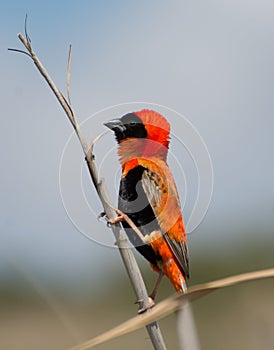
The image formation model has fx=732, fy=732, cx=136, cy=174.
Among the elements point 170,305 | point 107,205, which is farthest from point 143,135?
point 170,305

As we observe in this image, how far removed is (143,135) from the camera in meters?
1.01

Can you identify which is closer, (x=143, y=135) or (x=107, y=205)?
(x=107, y=205)

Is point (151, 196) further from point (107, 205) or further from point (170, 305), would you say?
point (170, 305)

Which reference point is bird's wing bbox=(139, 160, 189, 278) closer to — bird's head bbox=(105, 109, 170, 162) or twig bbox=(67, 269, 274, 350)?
bird's head bbox=(105, 109, 170, 162)

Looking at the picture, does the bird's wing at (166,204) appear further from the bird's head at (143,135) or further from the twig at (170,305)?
the twig at (170,305)

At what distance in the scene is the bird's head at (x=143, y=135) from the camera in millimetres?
964

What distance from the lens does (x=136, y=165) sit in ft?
3.40

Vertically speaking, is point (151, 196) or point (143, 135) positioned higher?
point (143, 135)

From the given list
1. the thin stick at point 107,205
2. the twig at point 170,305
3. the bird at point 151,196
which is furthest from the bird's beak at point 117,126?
the twig at point 170,305

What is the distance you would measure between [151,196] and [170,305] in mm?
643

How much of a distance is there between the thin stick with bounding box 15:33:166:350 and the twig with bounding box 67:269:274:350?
0.16 m

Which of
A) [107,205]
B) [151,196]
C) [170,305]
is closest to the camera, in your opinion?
[170,305]

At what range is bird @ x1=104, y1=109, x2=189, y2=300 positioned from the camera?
983mm

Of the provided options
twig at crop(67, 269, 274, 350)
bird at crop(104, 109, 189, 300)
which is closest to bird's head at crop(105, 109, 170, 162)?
bird at crop(104, 109, 189, 300)
